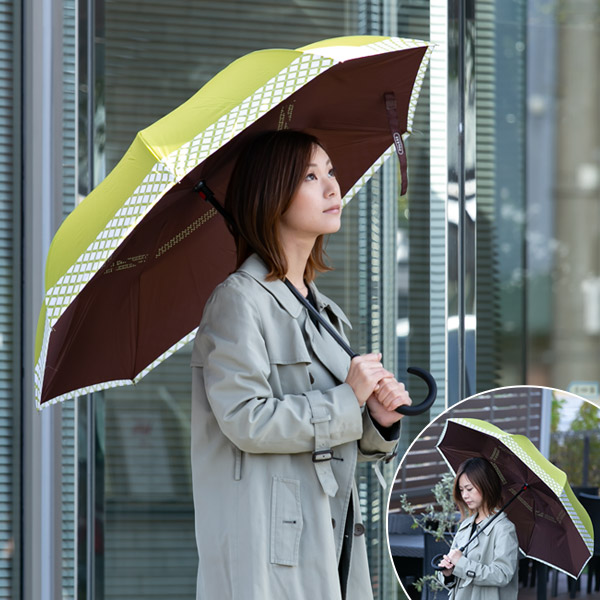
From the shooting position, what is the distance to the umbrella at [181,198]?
6.25 ft

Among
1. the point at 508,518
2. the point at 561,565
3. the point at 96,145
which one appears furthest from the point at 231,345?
the point at 96,145

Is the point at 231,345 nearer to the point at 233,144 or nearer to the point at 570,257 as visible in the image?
the point at 233,144

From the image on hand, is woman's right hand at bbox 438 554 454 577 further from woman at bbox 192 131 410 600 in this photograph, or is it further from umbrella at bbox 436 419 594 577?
woman at bbox 192 131 410 600

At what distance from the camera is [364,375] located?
6.88 feet

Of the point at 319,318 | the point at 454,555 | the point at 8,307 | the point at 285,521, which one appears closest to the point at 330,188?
the point at 319,318

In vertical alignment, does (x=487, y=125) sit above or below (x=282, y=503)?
above

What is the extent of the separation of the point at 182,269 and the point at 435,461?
3.28 feet

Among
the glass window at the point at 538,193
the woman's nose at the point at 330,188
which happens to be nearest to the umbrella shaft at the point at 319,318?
the woman's nose at the point at 330,188

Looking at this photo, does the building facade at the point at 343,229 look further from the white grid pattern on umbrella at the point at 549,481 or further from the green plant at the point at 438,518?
the white grid pattern on umbrella at the point at 549,481

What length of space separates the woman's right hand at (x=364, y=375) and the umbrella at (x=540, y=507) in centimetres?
68

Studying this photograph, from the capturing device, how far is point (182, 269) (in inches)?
99.0

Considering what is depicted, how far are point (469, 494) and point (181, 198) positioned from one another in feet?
3.71

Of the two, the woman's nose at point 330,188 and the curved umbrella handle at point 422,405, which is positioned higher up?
the woman's nose at point 330,188

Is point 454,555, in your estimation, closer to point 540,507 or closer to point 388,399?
point 540,507
